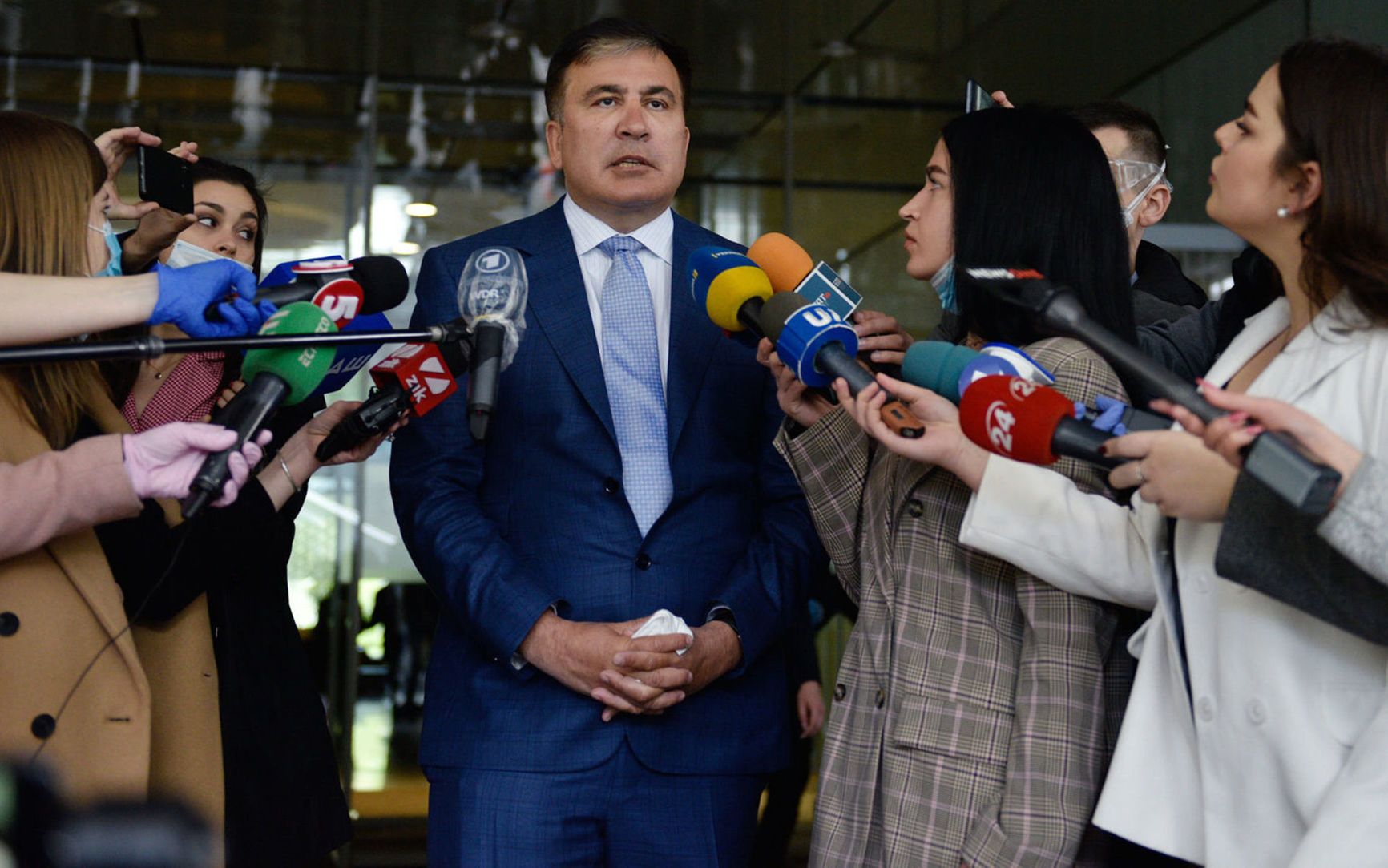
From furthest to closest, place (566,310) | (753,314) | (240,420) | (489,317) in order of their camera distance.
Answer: (566,310), (753,314), (489,317), (240,420)

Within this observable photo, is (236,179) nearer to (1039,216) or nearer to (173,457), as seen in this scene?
(173,457)

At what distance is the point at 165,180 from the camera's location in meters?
2.56

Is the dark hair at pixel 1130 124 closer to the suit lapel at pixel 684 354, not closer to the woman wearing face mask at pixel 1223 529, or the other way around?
the suit lapel at pixel 684 354

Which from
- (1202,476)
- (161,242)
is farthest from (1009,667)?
(161,242)

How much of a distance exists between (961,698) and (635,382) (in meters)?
0.89

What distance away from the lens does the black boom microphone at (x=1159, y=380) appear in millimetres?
1454

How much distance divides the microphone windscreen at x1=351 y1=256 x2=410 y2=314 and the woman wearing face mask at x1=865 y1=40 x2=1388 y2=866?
0.78m

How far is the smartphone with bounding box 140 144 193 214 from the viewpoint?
2.51 metres

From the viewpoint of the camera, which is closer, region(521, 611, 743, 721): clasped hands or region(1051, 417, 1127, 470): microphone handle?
region(1051, 417, 1127, 470): microphone handle

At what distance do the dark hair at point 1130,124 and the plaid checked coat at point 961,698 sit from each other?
1437 mm

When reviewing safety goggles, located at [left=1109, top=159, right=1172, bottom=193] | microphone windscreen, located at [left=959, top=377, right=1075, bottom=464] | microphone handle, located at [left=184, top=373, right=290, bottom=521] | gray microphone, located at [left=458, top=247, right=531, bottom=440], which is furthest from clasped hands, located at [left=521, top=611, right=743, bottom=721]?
safety goggles, located at [left=1109, top=159, right=1172, bottom=193]

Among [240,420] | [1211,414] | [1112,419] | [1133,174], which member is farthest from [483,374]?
[1133,174]

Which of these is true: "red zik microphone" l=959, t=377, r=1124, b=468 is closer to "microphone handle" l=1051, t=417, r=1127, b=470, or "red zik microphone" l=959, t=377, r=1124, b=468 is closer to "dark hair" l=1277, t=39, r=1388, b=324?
"microphone handle" l=1051, t=417, r=1127, b=470

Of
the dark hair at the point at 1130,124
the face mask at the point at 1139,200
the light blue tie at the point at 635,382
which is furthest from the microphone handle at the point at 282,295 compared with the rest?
the dark hair at the point at 1130,124
